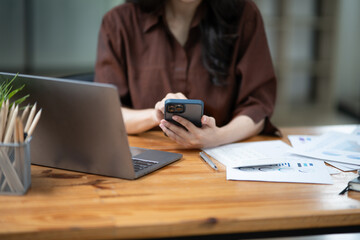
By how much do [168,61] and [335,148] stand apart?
2.40ft

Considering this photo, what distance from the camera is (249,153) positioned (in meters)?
1.27

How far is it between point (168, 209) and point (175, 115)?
1.29 feet

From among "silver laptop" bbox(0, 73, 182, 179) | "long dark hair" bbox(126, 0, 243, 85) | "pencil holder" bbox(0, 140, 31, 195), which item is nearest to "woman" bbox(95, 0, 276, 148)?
"long dark hair" bbox(126, 0, 243, 85)

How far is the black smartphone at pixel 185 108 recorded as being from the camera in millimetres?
1187

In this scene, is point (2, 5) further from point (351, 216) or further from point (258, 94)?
point (351, 216)

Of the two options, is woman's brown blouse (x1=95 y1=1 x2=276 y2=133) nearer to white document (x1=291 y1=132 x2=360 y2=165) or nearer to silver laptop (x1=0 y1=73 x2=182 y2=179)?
white document (x1=291 y1=132 x2=360 y2=165)

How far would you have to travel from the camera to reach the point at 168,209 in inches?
34.8

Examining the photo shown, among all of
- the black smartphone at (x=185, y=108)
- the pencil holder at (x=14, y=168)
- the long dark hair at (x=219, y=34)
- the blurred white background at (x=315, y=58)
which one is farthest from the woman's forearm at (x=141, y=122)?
the blurred white background at (x=315, y=58)

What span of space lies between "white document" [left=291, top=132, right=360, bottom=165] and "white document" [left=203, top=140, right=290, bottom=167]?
0.22ft

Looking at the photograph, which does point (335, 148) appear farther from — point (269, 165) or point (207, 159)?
point (207, 159)

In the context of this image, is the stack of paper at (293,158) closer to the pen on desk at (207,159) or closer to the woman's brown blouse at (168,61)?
the pen on desk at (207,159)

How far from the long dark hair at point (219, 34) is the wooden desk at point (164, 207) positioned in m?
0.69

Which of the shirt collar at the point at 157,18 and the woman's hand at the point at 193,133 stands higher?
the shirt collar at the point at 157,18

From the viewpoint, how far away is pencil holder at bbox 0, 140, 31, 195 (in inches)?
36.0
